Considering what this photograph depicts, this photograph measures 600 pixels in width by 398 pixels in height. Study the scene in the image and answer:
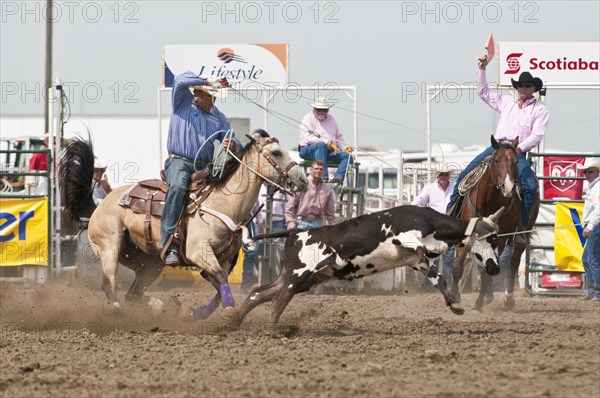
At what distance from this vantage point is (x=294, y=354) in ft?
21.3

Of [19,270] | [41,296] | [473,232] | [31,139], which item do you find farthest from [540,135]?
[31,139]

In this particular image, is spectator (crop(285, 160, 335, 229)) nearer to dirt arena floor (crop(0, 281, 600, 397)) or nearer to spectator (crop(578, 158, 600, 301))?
dirt arena floor (crop(0, 281, 600, 397))

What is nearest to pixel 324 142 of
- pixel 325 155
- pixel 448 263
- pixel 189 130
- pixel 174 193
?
pixel 325 155

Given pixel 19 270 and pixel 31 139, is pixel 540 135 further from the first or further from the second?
pixel 31 139

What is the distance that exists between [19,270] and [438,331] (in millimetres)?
7395

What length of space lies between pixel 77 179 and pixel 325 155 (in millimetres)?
4285

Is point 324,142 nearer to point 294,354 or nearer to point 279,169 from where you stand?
point 279,169

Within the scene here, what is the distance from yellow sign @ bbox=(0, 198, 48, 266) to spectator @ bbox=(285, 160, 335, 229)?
3217mm

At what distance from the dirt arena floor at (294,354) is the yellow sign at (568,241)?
2412mm

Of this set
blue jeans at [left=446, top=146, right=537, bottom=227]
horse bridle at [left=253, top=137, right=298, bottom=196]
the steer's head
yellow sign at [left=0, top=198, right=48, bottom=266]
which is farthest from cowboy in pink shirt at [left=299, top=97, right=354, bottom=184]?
the steer's head

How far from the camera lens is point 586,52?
15.5m

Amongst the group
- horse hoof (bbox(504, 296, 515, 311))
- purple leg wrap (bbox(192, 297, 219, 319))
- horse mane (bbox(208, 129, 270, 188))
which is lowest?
horse hoof (bbox(504, 296, 515, 311))

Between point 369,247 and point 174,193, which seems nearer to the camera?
point 369,247

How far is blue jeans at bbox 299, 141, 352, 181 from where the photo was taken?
13.3m
